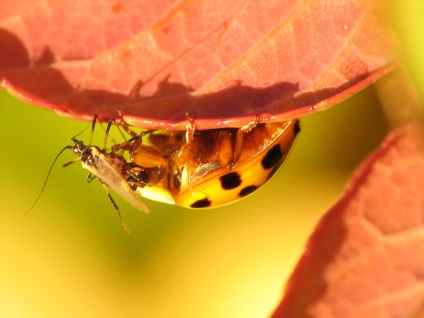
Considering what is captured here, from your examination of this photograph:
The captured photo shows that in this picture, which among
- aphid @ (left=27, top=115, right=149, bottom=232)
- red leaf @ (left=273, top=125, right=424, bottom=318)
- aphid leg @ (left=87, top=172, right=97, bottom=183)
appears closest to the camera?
red leaf @ (left=273, top=125, right=424, bottom=318)

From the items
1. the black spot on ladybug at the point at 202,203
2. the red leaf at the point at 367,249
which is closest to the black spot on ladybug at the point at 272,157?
the black spot on ladybug at the point at 202,203

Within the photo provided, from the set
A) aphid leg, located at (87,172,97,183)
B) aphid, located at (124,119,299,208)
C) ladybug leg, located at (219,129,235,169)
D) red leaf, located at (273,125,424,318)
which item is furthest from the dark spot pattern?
aphid leg, located at (87,172,97,183)

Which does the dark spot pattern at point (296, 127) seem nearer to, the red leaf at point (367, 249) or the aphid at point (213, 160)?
the aphid at point (213, 160)

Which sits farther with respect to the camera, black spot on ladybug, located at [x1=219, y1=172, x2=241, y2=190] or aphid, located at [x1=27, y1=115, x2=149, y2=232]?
aphid, located at [x1=27, y1=115, x2=149, y2=232]

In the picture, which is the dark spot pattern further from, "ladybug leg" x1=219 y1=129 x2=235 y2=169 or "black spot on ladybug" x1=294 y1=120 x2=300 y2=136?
"ladybug leg" x1=219 y1=129 x2=235 y2=169

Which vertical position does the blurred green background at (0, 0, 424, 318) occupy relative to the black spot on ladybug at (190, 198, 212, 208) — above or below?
above

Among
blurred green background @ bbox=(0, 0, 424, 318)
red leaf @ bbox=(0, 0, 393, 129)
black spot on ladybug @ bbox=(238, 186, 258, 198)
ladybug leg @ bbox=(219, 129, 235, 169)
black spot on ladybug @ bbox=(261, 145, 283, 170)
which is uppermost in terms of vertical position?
blurred green background @ bbox=(0, 0, 424, 318)

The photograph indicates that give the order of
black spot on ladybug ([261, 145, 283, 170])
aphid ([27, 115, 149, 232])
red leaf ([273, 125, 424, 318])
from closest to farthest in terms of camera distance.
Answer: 1. red leaf ([273, 125, 424, 318])
2. black spot on ladybug ([261, 145, 283, 170])
3. aphid ([27, 115, 149, 232])

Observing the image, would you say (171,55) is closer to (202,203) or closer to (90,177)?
(202,203)
